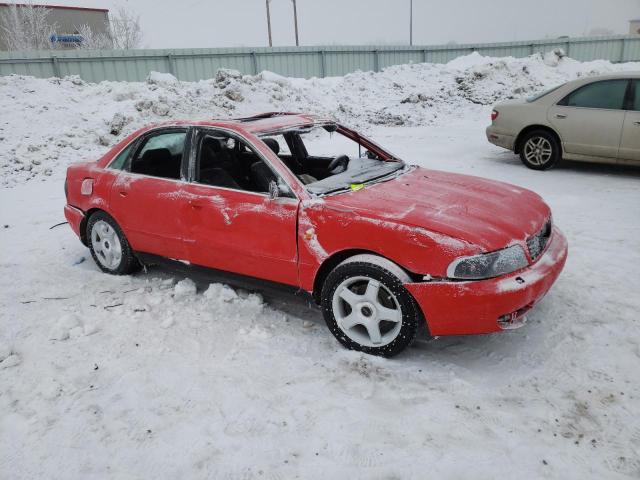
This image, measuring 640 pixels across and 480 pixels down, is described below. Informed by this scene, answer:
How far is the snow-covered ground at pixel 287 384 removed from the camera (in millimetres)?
2547

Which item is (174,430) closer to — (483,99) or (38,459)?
(38,459)

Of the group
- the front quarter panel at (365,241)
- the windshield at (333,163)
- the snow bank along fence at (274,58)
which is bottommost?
the front quarter panel at (365,241)

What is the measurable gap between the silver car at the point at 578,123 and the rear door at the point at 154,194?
6.32 meters

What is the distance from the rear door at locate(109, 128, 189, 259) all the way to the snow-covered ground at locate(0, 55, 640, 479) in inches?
18.4

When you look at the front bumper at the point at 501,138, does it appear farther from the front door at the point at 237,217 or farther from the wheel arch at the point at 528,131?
the front door at the point at 237,217

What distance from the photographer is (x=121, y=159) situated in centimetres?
469

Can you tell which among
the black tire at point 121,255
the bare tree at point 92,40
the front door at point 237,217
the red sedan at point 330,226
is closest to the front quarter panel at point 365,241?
the red sedan at point 330,226

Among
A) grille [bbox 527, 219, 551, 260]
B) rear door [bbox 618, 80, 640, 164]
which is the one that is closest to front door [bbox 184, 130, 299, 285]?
grille [bbox 527, 219, 551, 260]

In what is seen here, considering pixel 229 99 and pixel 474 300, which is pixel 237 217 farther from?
pixel 229 99

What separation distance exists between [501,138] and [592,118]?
1507 millimetres

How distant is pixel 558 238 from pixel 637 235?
2.20 metres

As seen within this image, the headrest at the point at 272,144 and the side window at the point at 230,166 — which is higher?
the headrest at the point at 272,144

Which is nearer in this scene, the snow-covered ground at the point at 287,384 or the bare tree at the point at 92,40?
the snow-covered ground at the point at 287,384

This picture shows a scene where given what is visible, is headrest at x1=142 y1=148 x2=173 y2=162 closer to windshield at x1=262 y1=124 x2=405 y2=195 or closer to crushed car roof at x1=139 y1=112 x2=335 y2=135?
crushed car roof at x1=139 y1=112 x2=335 y2=135
